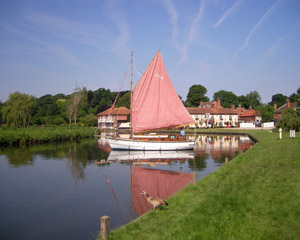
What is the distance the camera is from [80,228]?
1091 centimetres

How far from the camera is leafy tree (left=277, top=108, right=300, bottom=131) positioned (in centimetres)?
4675

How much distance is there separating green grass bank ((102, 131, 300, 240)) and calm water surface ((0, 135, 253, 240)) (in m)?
1.85

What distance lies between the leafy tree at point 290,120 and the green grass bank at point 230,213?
36730 millimetres

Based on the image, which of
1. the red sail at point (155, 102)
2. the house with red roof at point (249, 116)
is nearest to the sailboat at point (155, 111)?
the red sail at point (155, 102)

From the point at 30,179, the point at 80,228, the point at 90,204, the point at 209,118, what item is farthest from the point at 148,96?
the point at 209,118

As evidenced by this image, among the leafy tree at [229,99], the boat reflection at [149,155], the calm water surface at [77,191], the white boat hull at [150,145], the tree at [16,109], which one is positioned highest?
the leafy tree at [229,99]

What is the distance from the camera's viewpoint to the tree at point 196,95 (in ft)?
438

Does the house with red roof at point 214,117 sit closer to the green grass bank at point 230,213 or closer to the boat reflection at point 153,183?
the boat reflection at point 153,183

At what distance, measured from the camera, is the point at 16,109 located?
5759 centimetres

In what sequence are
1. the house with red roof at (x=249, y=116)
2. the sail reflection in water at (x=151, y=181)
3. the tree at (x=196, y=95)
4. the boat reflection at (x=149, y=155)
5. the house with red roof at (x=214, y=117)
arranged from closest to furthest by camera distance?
the sail reflection in water at (x=151, y=181)
the boat reflection at (x=149, y=155)
the house with red roof at (x=214, y=117)
the house with red roof at (x=249, y=116)
the tree at (x=196, y=95)

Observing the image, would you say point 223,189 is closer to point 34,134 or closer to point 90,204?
point 90,204

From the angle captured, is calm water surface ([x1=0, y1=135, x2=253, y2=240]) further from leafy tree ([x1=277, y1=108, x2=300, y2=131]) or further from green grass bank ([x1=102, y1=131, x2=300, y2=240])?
leafy tree ([x1=277, y1=108, x2=300, y2=131])

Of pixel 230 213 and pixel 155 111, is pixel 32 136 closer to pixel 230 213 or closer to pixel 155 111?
pixel 155 111

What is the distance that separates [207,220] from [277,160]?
1158 centimetres
